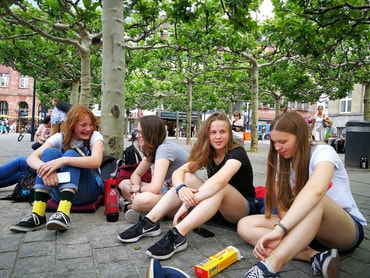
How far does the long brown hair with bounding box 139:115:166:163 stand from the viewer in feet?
11.6

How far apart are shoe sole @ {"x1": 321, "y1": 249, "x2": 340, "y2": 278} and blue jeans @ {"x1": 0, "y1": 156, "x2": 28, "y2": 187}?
4030 millimetres

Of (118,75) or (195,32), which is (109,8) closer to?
(118,75)

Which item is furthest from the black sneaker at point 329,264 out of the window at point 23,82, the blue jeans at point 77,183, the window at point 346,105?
the window at point 23,82

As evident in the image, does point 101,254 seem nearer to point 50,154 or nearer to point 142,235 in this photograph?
point 142,235

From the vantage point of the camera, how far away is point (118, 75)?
200 inches

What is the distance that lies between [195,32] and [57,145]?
937 centimetres

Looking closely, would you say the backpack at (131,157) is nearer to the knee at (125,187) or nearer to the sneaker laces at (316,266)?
the knee at (125,187)

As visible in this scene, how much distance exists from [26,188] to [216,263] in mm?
3011

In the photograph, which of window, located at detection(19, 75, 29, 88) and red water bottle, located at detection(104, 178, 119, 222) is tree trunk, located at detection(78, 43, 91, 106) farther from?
window, located at detection(19, 75, 29, 88)

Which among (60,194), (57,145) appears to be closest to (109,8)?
(57,145)

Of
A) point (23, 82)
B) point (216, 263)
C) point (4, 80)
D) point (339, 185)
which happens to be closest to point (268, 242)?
point (216, 263)

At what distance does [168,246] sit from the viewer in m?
2.50

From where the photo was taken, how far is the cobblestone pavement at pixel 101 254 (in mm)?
2275

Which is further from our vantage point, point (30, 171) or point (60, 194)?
point (30, 171)
